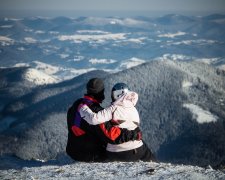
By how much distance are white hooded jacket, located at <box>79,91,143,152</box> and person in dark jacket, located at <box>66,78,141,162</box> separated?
267 mm

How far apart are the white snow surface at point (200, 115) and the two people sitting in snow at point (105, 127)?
11485cm

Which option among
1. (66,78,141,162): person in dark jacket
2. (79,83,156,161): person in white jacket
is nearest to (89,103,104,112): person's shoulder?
(66,78,141,162): person in dark jacket

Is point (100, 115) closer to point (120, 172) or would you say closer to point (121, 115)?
point (121, 115)

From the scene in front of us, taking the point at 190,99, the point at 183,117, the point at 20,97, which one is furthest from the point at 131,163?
the point at 20,97

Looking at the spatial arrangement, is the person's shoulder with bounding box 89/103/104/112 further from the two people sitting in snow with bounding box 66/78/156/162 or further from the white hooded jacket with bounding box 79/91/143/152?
the white hooded jacket with bounding box 79/91/143/152

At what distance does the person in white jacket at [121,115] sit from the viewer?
15.5 m

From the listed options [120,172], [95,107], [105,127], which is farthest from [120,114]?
[120,172]

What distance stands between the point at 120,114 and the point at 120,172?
2517mm

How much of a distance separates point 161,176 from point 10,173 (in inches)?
276

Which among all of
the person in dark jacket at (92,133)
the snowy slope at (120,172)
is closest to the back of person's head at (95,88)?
the person in dark jacket at (92,133)

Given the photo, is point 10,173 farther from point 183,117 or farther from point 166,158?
point 183,117

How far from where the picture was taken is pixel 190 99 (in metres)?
143

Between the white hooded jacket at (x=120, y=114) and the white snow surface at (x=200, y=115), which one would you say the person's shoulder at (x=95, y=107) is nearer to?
the white hooded jacket at (x=120, y=114)

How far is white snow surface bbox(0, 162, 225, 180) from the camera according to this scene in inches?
619
